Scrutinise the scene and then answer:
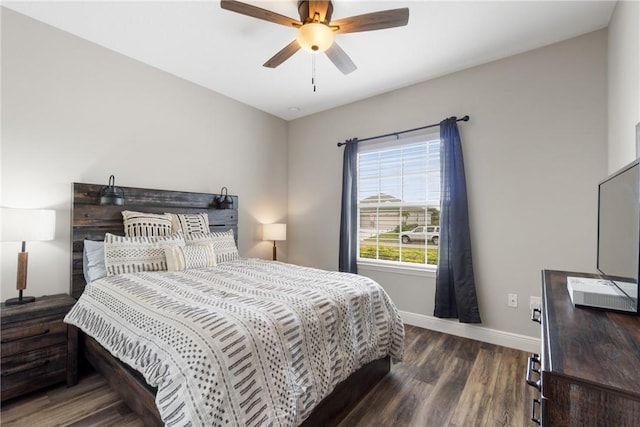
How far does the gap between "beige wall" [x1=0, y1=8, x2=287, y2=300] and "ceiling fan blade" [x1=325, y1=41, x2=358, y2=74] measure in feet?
6.24

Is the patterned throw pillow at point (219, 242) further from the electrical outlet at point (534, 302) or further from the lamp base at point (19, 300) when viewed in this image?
the electrical outlet at point (534, 302)

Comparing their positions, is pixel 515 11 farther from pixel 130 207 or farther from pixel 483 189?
pixel 130 207

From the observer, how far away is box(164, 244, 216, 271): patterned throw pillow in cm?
245

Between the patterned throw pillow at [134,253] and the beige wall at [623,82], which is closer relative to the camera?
the beige wall at [623,82]

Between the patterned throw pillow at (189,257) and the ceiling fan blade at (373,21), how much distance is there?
2.17 m

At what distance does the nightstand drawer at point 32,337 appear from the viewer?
5.96 feet

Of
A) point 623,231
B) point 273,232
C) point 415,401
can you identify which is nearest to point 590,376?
point 623,231

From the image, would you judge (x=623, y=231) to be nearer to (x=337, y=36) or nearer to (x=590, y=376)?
(x=590, y=376)

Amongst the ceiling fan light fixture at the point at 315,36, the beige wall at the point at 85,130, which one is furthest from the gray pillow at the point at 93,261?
the ceiling fan light fixture at the point at 315,36

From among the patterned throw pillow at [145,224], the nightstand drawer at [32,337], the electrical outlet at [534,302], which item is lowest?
the nightstand drawer at [32,337]

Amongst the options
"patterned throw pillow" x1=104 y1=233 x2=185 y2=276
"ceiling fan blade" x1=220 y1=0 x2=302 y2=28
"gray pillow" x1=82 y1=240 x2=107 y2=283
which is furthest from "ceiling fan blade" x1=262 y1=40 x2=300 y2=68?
"gray pillow" x1=82 y1=240 x2=107 y2=283

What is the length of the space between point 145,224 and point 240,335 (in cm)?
201

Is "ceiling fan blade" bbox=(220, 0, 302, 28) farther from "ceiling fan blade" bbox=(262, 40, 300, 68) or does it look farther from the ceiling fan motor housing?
"ceiling fan blade" bbox=(262, 40, 300, 68)

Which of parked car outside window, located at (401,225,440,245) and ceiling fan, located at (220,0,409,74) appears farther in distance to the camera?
parked car outside window, located at (401,225,440,245)
